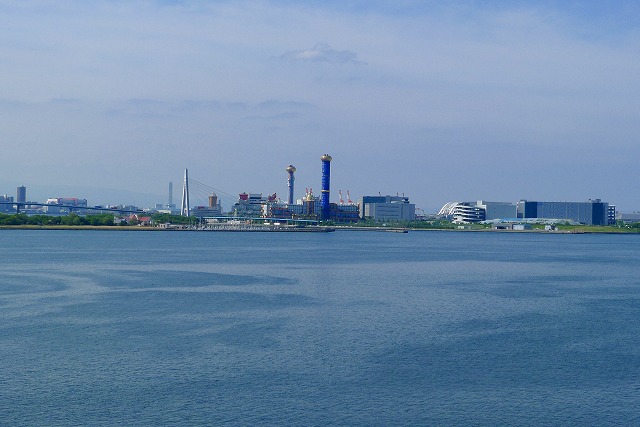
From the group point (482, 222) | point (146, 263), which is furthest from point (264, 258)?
point (482, 222)

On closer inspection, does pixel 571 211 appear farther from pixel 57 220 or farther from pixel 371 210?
pixel 57 220

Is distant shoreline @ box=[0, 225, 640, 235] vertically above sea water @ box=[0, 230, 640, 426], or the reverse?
distant shoreline @ box=[0, 225, 640, 235]

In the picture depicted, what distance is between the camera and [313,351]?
35.9 feet

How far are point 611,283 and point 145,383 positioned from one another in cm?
1560

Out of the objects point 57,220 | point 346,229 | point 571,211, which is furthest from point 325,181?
point 571,211

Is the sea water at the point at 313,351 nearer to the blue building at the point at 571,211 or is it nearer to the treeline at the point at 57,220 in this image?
the treeline at the point at 57,220

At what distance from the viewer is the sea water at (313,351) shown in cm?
834

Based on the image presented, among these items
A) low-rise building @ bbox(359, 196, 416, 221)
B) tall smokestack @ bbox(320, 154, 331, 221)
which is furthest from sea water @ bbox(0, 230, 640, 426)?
low-rise building @ bbox(359, 196, 416, 221)

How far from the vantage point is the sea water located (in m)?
8.34

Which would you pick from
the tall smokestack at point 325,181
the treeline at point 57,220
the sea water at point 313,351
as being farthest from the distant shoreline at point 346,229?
the sea water at point 313,351

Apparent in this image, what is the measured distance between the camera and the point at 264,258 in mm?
28844

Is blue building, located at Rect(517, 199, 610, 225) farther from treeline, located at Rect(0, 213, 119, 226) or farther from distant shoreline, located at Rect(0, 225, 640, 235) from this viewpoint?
treeline, located at Rect(0, 213, 119, 226)

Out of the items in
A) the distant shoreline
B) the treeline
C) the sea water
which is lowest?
the sea water

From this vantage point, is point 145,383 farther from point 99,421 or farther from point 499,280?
point 499,280
